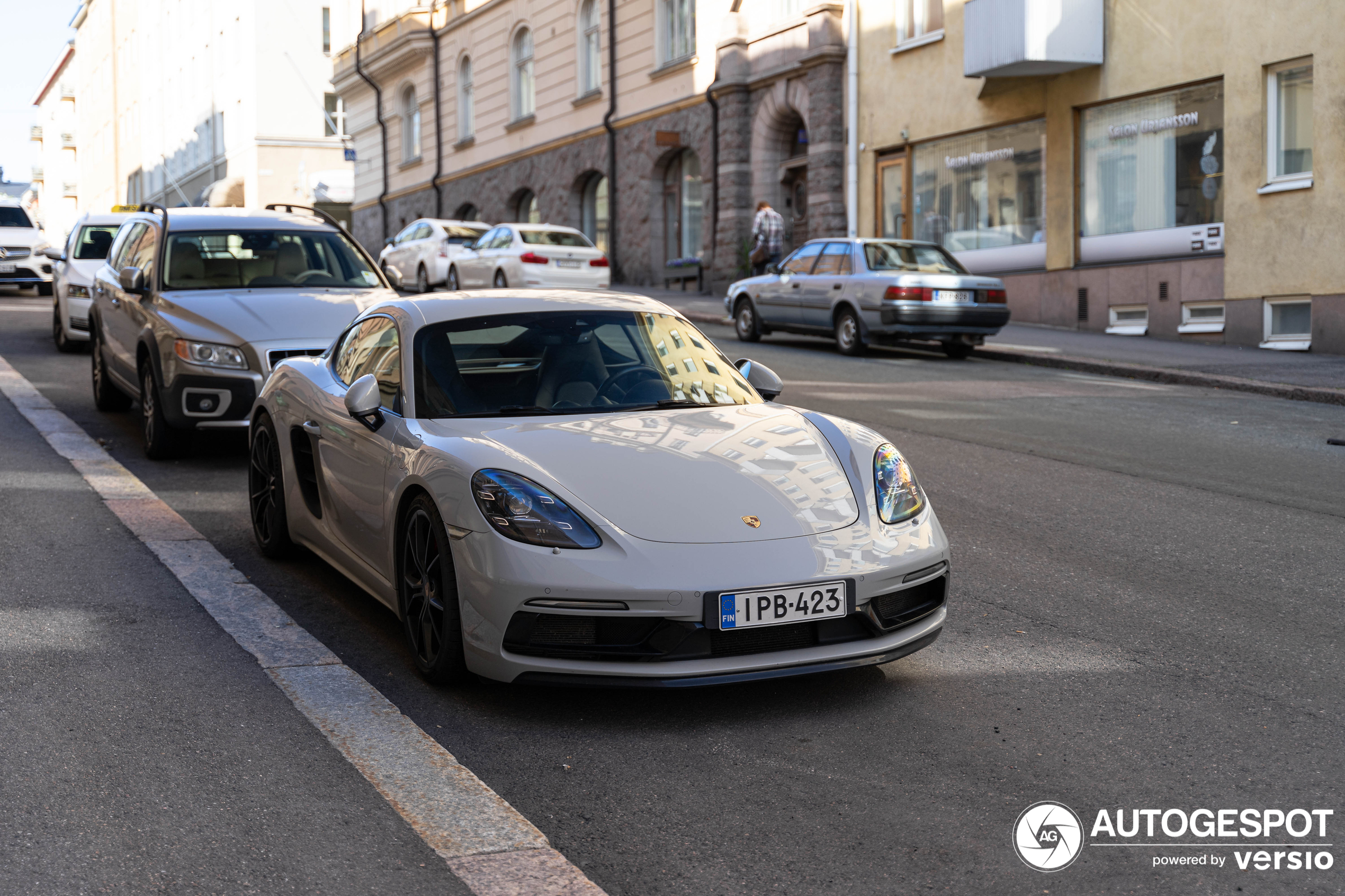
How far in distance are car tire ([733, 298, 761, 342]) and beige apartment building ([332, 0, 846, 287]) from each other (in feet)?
21.0

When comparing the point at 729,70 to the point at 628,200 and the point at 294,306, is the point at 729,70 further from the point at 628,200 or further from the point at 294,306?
the point at 294,306

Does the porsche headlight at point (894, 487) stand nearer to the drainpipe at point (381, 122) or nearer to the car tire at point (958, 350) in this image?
the car tire at point (958, 350)

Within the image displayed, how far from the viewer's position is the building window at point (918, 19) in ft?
77.3

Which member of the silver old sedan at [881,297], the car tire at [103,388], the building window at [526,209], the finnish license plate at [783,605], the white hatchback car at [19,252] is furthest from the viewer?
the building window at [526,209]

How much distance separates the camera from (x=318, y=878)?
326 centimetres

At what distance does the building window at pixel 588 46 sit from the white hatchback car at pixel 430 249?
291 inches

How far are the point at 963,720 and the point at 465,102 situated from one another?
38.4 m

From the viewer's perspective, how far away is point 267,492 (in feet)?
21.9

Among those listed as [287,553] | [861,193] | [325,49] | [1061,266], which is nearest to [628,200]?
[861,193]

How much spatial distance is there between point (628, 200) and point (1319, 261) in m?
17.4

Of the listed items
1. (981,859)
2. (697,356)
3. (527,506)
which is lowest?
(981,859)
